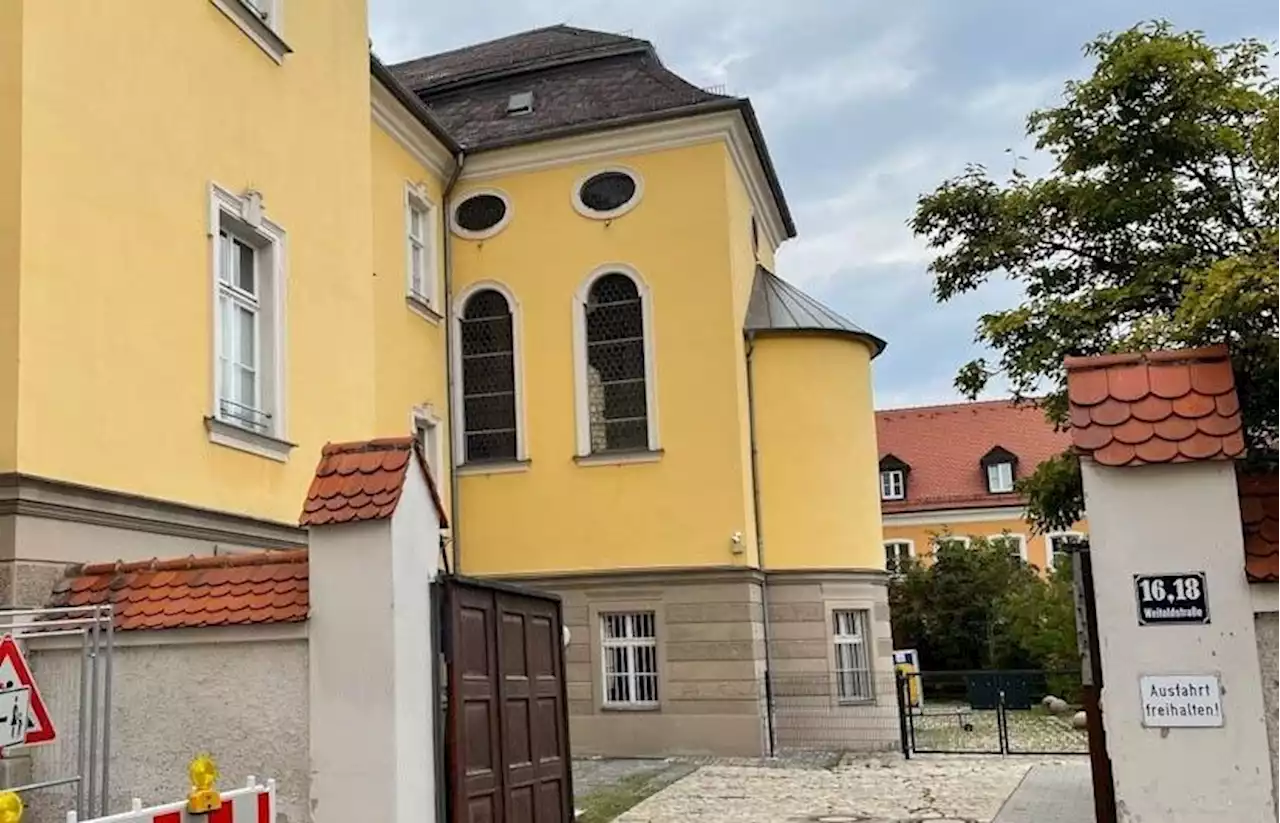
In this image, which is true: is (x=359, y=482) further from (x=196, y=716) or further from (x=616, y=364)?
(x=616, y=364)

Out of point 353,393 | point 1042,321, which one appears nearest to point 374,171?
point 353,393

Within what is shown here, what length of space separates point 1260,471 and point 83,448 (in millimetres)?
7649

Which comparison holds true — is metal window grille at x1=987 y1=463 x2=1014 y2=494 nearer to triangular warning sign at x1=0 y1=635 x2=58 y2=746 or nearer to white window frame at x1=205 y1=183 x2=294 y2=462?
white window frame at x1=205 y1=183 x2=294 y2=462

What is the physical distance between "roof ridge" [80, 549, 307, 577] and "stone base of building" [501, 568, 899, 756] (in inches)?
446

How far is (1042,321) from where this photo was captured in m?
9.79

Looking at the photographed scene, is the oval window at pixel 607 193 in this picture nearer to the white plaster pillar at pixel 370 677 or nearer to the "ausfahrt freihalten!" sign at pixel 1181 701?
the white plaster pillar at pixel 370 677

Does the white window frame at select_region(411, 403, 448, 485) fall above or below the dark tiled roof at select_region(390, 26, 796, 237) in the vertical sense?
below

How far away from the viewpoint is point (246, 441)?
11.6m

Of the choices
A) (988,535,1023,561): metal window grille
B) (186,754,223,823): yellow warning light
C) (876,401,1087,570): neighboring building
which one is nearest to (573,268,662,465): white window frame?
(186,754,223,823): yellow warning light

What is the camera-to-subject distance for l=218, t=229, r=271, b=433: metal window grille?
1176 centimetres

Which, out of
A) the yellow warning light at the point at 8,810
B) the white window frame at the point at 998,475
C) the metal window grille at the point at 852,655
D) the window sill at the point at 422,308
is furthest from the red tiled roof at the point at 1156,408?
the white window frame at the point at 998,475

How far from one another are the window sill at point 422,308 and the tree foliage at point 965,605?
65.0 ft

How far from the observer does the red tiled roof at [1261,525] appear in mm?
6148

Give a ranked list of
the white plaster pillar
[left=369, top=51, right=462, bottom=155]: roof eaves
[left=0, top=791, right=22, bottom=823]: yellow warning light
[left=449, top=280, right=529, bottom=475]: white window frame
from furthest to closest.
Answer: [left=449, top=280, right=529, bottom=475]: white window frame → [left=369, top=51, right=462, bottom=155]: roof eaves → the white plaster pillar → [left=0, top=791, right=22, bottom=823]: yellow warning light
